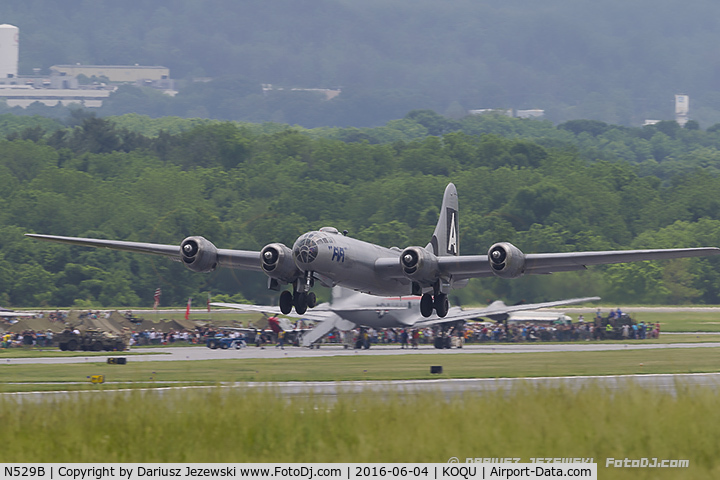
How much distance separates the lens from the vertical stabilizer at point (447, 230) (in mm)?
55719

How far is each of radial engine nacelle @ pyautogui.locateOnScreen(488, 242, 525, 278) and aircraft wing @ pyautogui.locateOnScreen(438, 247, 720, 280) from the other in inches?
28.7

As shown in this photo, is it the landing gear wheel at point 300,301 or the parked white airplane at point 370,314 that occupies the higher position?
the landing gear wheel at point 300,301

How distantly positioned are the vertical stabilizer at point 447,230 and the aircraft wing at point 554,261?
25.0 ft

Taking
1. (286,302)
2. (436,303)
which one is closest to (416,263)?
(436,303)

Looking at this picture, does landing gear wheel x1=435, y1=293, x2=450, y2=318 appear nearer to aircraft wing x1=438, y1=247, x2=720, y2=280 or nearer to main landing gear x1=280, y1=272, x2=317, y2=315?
aircraft wing x1=438, y1=247, x2=720, y2=280

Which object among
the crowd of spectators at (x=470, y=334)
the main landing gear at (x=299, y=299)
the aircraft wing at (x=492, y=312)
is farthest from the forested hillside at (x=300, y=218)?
the main landing gear at (x=299, y=299)

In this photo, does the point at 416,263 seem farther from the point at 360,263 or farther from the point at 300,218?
the point at 300,218

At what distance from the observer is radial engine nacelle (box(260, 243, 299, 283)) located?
4291cm

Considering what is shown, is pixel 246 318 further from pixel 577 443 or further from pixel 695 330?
pixel 577 443

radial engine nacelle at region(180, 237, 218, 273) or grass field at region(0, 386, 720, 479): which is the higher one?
radial engine nacelle at region(180, 237, 218, 273)

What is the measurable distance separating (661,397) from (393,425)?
748 centimetres

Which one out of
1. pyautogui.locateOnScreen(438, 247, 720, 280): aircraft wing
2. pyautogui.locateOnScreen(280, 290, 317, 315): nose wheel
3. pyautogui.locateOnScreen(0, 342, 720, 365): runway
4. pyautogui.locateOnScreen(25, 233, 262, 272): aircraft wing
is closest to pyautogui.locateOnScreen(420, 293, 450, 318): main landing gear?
pyautogui.locateOnScreen(438, 247, 720, 280): aircraft wing

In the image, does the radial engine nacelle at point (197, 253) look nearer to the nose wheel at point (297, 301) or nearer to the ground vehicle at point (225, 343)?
the nose wheel at point (297, 301)

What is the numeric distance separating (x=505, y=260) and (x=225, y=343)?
4282 centimetres
